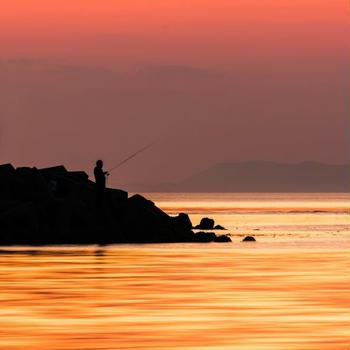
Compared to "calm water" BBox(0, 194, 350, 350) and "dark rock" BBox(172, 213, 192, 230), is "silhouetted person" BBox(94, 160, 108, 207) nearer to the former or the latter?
"dark rock" BBox(172, 213, 192, 230)

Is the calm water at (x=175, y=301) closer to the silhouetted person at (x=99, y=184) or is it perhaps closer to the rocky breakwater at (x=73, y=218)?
the rocky breakwater at (x=73, y=218)

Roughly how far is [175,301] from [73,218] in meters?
24.1

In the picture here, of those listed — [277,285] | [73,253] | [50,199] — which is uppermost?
[50,199]

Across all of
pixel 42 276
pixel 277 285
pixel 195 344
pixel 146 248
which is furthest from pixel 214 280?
pixel 146 248

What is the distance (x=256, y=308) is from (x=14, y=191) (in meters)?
29.4

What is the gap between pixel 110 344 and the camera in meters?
14.8

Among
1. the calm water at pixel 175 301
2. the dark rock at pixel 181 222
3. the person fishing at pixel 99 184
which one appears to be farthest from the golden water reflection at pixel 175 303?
the dark rock at pixel 181 222

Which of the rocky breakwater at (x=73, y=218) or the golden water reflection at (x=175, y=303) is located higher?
the rocky breakwater at (x=73, y=218)

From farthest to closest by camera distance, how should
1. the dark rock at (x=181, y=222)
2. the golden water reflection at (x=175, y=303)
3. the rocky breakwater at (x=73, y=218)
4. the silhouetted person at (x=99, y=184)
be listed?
1. the dark rock at (x=181, y=222)
2. the silhouetted person at (x=99, y=184)
3. the rocky breakwater at (x=73, y=218)
4. the golden water reflection at (x=175, y=303)

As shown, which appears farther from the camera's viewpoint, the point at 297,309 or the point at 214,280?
the point at 214,280

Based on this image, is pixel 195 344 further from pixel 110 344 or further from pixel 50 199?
pixel 50 199

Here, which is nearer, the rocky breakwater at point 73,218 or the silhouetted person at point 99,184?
the rocky breakwater at point 73,218

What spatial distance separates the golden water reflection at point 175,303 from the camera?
15.2m

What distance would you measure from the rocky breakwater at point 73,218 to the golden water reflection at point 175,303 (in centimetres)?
1034
